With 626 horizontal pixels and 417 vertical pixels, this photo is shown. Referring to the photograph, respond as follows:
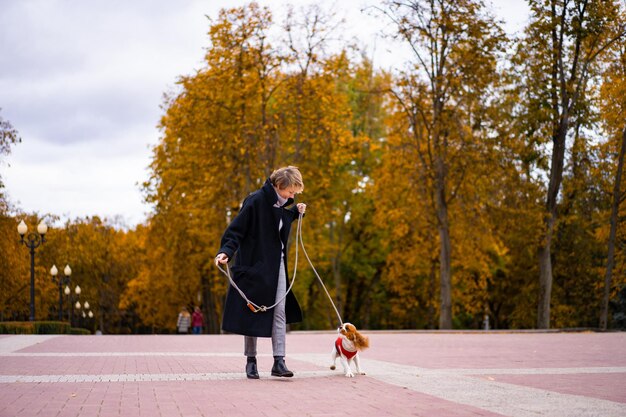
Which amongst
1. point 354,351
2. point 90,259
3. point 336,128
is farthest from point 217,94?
point 90,259

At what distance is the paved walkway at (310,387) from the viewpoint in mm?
6492

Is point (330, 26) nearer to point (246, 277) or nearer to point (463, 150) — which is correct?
point (463, 150)

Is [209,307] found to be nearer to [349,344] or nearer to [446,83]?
[446,83]

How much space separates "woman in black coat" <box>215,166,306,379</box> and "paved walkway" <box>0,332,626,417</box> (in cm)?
51

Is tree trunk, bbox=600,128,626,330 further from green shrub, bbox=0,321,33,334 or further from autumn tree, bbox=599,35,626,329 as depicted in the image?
green shrub, bbox=0,321,33,334

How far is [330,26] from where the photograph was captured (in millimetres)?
33344

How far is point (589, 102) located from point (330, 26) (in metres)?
10.4

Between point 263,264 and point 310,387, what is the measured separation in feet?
4.57

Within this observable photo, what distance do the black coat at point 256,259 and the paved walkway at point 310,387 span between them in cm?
62

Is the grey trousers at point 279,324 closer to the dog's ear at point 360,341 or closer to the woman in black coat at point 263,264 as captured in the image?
the woman in black coat at point 263,264

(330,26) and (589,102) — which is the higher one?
(330,26)

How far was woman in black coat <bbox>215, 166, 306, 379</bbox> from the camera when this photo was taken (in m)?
8.73

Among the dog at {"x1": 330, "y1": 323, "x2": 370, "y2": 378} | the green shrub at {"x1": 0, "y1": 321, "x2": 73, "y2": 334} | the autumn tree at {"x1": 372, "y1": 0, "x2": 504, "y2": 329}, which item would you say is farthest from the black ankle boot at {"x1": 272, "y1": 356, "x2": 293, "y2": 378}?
the autumn tree at {"x1": 372, "y1": 0, "x2": 504, "y2": 329}

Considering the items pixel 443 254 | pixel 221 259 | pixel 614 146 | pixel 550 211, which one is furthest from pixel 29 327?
pixel 614 146
